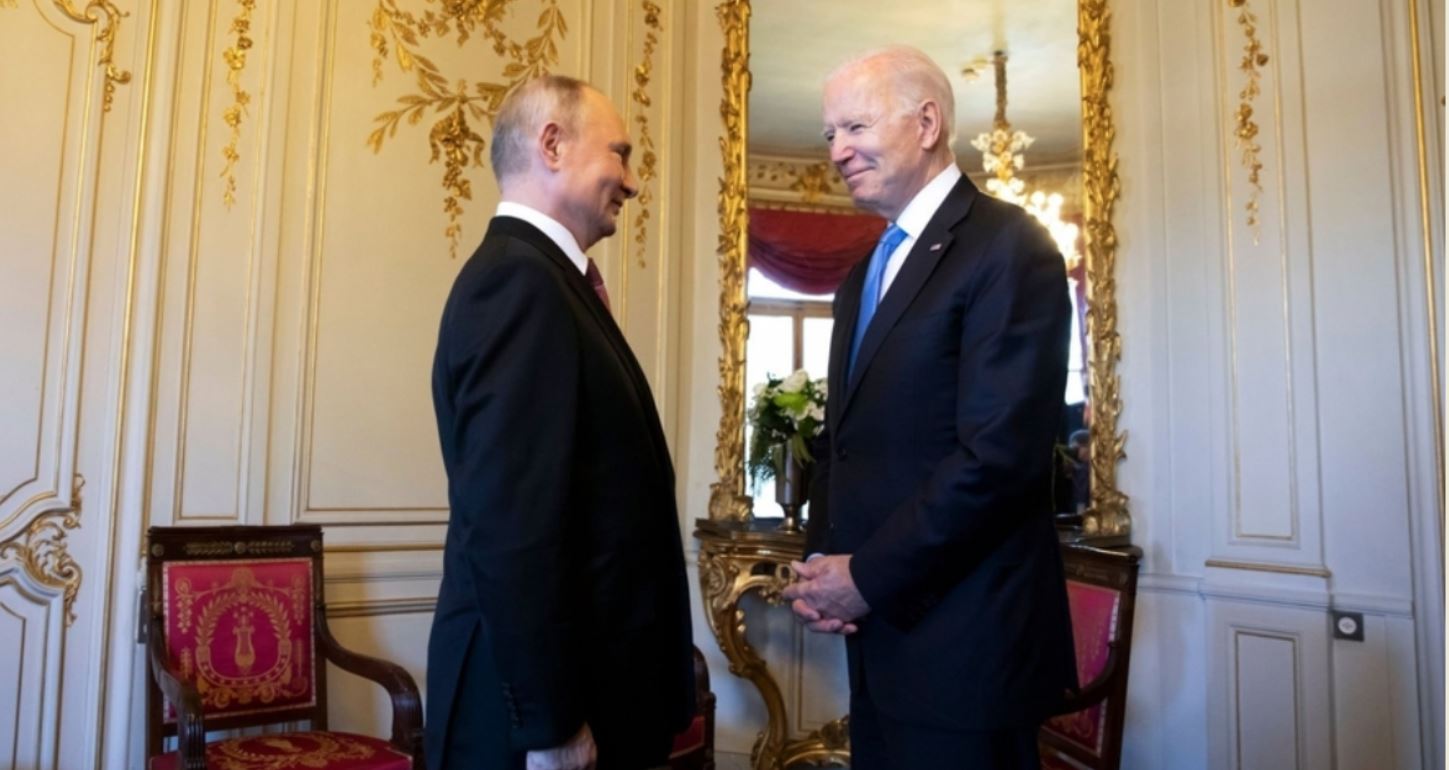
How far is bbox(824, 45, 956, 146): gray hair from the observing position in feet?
5.23

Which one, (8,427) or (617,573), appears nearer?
(617,573)

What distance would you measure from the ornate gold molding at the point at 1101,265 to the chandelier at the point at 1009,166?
4.2 inches

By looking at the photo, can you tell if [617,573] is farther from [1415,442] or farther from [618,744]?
[1415,442]

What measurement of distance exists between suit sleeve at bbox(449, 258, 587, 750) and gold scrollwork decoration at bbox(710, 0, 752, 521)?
2176 millimetres

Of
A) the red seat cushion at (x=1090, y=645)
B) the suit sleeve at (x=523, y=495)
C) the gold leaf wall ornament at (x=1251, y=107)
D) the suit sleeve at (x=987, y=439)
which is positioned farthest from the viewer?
the gold leaf wall ornament at (x=1251, y=107)

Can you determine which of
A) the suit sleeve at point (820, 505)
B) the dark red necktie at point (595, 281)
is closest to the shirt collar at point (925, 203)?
the suit sleeve at point (820, 505)

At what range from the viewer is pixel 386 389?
3061 millimetres

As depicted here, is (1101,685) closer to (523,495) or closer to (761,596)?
(761,596)

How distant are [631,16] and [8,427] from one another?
2135 mm

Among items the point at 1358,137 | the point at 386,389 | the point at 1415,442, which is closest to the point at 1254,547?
the point at 1415,442

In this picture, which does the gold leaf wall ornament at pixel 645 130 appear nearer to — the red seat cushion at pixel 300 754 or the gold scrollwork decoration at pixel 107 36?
the gold scrollwork decoration at pixel 107 36

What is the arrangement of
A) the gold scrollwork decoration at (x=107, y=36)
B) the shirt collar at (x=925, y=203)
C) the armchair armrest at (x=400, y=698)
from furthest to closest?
the gold scrollwork decoration at (x=107, y=36)
the armchair armrest at (x=400, y=698)
the shirt collar at (x=925, y=203)

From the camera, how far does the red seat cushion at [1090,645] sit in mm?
2318

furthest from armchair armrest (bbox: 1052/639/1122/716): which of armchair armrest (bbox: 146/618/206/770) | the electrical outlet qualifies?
armchair armrest (bbox: 146/618/206/770)
